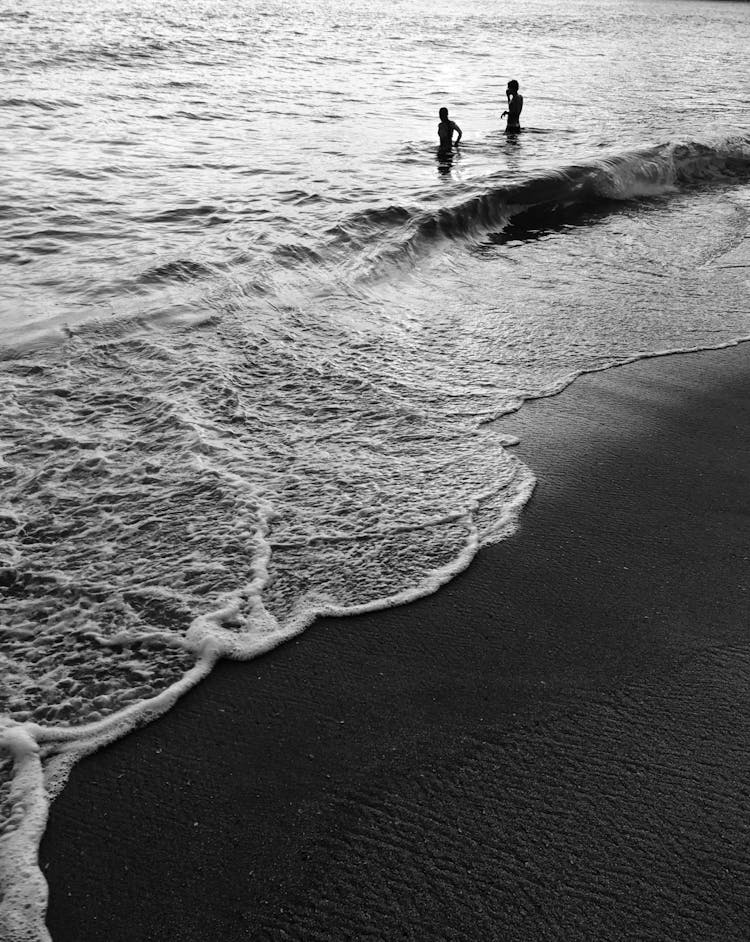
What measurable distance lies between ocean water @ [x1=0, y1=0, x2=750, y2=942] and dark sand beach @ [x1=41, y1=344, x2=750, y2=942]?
23 centimetres

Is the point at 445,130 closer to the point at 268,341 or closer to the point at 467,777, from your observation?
the point at 268,341

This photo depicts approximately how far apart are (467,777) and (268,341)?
189 inches

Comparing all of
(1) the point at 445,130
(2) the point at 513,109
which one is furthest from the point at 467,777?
(2) the point at 513,109

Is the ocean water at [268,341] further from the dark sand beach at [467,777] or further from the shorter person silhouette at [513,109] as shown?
the shorter person silhouette at [513,109]

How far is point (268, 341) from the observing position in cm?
698

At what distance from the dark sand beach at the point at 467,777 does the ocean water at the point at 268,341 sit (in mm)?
226

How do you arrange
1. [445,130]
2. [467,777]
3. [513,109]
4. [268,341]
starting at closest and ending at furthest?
[467,777] < [268,341] < [445,130] < [513,109]

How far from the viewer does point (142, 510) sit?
4.59 metres

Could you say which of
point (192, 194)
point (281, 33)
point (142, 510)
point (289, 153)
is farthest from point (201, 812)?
point (281, 33)

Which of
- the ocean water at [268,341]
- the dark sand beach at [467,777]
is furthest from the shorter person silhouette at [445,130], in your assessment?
the dark sand beach at [467,777]

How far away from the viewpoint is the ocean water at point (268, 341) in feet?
12.4

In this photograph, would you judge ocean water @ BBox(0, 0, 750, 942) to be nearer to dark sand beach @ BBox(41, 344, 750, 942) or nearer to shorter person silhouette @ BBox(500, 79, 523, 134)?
dark sand beach @ BBox(41, 344, 750, 942)

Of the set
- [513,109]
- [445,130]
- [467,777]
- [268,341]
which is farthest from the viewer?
[513,109]

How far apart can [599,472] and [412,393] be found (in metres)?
1.70
